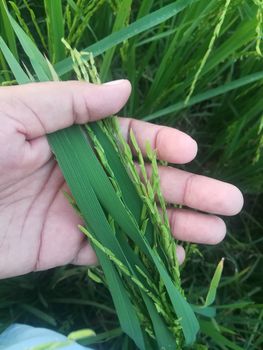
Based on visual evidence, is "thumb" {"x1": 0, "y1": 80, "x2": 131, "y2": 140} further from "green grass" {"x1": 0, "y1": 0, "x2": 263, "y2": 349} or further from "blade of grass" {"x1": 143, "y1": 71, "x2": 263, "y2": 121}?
"blade of grass" {"x1": 143, "y1": 71, "x2": 263, "y2": 121}

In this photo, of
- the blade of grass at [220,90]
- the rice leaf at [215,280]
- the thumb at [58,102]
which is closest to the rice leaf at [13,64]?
the thumb at [58,102]

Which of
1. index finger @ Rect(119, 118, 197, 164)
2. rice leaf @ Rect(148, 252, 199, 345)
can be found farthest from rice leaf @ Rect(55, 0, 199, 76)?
rice leaf @ Rect(148, 252, 199, 345)

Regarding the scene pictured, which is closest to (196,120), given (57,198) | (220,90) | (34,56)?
(220,90)

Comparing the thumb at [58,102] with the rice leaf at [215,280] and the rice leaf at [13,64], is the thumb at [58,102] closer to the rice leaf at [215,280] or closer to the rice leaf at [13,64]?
the rice leaf at [13,64]

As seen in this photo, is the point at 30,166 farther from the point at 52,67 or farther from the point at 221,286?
the point at 221,286

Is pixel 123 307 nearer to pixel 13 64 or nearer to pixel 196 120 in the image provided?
pixel 13 64
